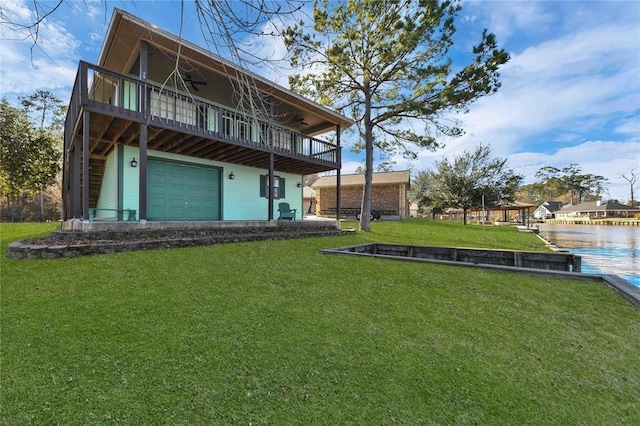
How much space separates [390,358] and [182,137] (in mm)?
8619

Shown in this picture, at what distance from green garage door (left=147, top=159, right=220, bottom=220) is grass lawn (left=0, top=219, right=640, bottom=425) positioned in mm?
5569

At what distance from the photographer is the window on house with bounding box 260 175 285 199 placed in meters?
12.6

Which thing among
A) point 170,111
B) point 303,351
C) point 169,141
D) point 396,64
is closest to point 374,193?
point 396,64

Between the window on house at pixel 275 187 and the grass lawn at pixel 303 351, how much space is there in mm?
8623

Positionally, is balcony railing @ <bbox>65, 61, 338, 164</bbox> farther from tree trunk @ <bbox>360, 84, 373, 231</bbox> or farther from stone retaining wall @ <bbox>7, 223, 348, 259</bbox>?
stone retaining wall @ <bbox>7, 223, 348, 259</bbox>

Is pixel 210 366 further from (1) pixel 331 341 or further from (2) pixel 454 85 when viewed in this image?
(2) pixel 454 85

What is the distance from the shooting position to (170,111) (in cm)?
959

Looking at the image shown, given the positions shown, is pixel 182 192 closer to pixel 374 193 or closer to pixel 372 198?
pixel 372 198

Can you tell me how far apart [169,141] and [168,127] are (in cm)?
145

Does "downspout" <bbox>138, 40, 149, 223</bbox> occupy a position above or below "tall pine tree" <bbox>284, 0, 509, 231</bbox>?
below

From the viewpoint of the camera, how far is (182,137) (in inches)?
338

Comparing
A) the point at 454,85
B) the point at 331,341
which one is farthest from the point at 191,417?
the point at 454,85

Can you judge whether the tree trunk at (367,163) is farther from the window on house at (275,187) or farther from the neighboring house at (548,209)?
the neighboring house at (548,209)

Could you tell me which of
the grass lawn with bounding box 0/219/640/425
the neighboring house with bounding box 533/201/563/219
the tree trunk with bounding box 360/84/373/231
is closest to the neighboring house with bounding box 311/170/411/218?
the tree trunk with bounding box 360/84/373/231
